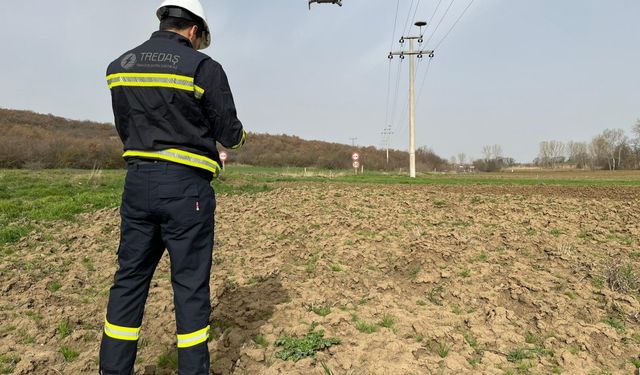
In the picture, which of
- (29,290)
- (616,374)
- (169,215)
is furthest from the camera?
(29,290)

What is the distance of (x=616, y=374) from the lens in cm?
291

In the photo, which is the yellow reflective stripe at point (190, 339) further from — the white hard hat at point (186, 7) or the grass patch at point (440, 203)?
the grass patch at point (440, 203)

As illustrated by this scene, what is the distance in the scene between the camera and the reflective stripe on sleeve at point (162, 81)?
91.7 inches

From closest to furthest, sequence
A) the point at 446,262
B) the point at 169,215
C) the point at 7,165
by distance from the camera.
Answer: the point at 169,215, the point at 446,262, the point at 7,165

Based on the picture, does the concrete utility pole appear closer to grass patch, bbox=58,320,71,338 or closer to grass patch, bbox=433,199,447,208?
grass patch, bbox=433,199,447,208

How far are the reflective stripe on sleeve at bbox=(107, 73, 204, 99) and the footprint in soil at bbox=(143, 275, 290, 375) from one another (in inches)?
78.8

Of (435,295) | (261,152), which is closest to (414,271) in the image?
(435,295)

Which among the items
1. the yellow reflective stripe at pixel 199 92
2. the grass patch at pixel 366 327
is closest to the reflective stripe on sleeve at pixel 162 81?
the yellow reflective stripe at pixel 199 92

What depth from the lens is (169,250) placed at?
7.81ft

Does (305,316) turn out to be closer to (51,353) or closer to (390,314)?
(390,314)

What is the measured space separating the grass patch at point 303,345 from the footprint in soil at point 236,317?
33 cm

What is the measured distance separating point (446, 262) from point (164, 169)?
159 inches

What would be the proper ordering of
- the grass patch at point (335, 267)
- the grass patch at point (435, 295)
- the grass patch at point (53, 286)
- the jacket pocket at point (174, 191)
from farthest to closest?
1. the grass patch at point (335, 267)
2. the grass patch at point (53, 286)
3. the grass patch at point (435, 295)
4. the jacket pocket at point (174, 191)

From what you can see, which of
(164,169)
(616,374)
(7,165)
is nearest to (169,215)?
(164,169)
